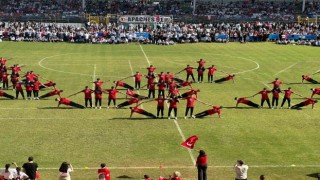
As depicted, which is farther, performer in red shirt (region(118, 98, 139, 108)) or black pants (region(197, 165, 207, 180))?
performer in red shirt (region(118, 98, 139, 108))

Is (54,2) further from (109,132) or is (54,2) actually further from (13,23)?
(109,132)

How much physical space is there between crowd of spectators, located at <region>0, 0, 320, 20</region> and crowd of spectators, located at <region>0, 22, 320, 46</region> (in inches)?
409

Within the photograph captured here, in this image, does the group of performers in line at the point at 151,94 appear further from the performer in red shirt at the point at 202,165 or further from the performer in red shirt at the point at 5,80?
the performer in red shirt at the point at 202,165

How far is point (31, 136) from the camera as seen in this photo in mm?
25844

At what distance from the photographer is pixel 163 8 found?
286 ft

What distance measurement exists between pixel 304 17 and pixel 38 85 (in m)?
54.3

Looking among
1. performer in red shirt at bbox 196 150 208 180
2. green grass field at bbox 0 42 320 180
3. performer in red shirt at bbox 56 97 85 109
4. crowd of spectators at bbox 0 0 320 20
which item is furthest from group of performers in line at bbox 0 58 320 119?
crowd of spectators at bbox 0 0 320 20

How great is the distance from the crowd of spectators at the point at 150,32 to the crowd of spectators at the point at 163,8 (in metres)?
10.4

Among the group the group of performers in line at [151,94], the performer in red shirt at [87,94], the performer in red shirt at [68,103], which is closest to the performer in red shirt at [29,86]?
the group of performers in line at [151,94]

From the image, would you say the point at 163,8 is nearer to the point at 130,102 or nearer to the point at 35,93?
the point at 35,93

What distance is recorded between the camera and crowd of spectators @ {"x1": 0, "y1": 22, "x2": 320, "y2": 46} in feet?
216

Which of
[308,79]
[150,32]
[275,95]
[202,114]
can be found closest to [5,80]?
[202,114]

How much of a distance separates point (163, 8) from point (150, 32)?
20628 mm

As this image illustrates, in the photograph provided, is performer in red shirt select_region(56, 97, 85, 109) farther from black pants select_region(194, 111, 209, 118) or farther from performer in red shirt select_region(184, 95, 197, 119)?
black pants select_region(194, 111, 209, 118)
